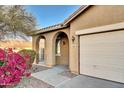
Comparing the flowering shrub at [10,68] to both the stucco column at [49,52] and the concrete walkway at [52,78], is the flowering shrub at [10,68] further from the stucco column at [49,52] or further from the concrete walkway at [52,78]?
the stucco column at [49,52]

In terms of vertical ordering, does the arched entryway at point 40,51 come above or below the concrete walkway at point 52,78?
above

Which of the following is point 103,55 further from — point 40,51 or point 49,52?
point 40,51

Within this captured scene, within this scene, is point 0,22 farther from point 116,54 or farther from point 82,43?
point 116,54

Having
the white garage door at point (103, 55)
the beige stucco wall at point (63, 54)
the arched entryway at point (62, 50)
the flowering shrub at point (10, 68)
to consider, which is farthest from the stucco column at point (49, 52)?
the flowering shrub at point (10, 68)

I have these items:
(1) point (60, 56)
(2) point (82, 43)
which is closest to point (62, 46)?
(1) point (60, 56)

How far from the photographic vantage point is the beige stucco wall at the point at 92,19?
561 centimetres

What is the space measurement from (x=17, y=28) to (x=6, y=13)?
1.74 m

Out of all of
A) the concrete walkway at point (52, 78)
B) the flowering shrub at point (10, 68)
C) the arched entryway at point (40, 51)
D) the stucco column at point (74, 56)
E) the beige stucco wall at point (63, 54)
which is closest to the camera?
the flowering shrub at point (10, 68)

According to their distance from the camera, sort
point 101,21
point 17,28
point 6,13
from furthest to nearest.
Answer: point 17,28
point 6,13
point 101,21

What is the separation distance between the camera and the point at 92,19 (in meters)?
6.61

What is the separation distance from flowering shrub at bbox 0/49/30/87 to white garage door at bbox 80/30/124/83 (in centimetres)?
434

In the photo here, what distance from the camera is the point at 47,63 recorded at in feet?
34.5

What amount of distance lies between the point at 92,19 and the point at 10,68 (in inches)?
214

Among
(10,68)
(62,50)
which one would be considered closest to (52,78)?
(10,68)
